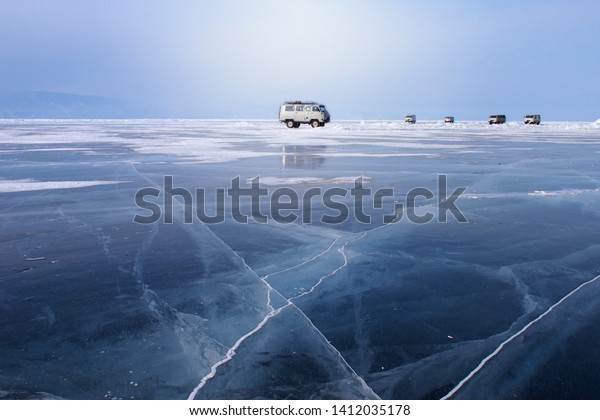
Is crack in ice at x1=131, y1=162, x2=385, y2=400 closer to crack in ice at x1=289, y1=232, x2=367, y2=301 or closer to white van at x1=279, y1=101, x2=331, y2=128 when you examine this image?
crack in ice at x1=289, y1=232, x2=367, y2=301

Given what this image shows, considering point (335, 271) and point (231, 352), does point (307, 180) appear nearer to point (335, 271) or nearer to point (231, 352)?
point (335, 271)

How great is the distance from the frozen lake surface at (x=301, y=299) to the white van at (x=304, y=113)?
34333 millimetres

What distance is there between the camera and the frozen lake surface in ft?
9.76

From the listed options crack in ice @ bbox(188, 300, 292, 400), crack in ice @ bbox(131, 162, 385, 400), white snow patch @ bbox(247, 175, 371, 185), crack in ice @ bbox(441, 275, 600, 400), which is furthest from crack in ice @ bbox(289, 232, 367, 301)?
white snow patch @ bbox(247, 175, 371, 185)

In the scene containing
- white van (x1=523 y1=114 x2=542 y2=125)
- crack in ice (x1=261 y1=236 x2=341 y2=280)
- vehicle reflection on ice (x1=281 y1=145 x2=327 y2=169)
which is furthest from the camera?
white van (x1=523 y1=114 x2=542 y2=125)

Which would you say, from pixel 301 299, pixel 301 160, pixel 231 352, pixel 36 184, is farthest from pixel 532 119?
pixel 231 352

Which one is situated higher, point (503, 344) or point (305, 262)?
point (305, 262)

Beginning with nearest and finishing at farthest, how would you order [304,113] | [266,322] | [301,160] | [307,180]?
[266,322] → [307,180] → [301,160] → [304,113]

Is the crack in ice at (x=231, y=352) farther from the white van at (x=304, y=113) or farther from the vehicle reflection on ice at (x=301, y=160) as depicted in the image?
Result: the white van at (x=304, y=113)

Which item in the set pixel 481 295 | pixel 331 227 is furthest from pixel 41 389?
pixel 331 227

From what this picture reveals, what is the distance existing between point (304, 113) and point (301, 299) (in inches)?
1553

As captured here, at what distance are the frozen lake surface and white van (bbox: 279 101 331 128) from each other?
34.3m

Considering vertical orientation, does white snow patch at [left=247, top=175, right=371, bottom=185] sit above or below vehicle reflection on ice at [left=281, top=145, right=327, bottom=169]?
below

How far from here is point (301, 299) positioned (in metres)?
4.18
